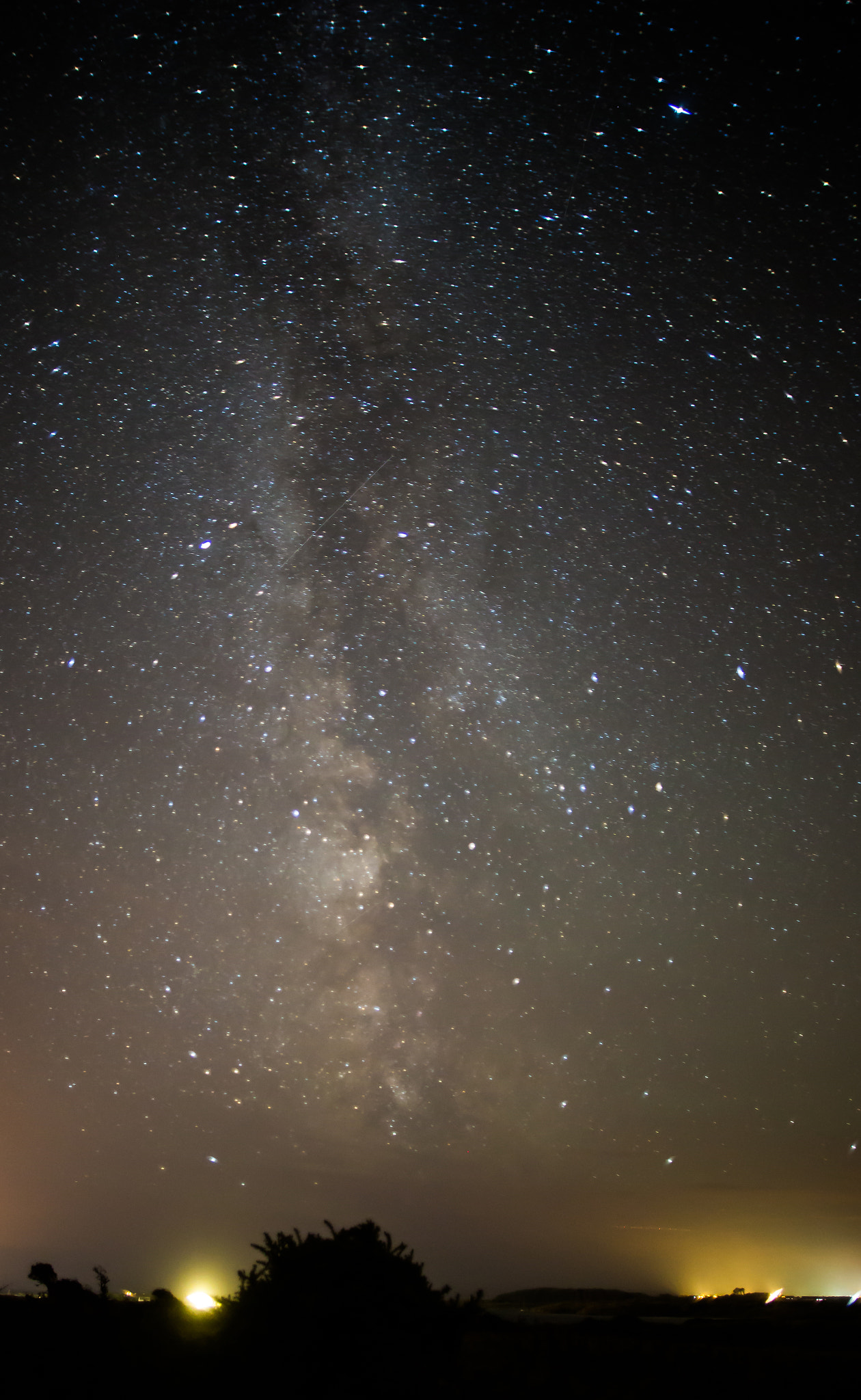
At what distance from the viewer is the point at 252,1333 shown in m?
5.57

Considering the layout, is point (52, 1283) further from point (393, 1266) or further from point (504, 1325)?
point (504, 1325)

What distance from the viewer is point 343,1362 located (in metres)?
5.37

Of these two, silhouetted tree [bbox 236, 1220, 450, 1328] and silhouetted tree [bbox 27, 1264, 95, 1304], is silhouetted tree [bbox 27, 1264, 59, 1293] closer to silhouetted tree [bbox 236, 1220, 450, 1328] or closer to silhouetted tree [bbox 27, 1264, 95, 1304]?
silhouetted tree [bbox 27, 1264, 95, 1304]

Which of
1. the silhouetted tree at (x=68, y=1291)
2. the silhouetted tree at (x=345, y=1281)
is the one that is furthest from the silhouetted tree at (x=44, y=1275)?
the silhouetted tree at (x=345, y=1281)

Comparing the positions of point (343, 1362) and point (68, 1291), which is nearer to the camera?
point (343, 1362)

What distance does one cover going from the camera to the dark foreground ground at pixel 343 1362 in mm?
5336

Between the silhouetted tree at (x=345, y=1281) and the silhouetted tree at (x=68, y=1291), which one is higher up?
the silhouetted tree at (x=345, y=1281)

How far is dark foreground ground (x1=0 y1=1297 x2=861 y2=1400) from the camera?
5336 mm

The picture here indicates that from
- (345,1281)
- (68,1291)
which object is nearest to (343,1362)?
(345,1281)

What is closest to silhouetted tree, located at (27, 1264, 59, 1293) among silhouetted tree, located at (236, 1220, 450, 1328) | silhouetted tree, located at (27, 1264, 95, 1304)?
silhouetted tree, located at (27, 1264, 95, 1304)

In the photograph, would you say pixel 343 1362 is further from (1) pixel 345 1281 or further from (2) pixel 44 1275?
(2) pixel 44 1275

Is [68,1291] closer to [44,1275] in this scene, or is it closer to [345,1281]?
[44,1275]

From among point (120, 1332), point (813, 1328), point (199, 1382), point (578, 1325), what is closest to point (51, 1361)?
point (120, 1332)

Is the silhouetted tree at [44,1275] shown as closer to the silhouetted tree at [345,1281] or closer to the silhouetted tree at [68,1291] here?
the silhouetted tree at [68,1291]
